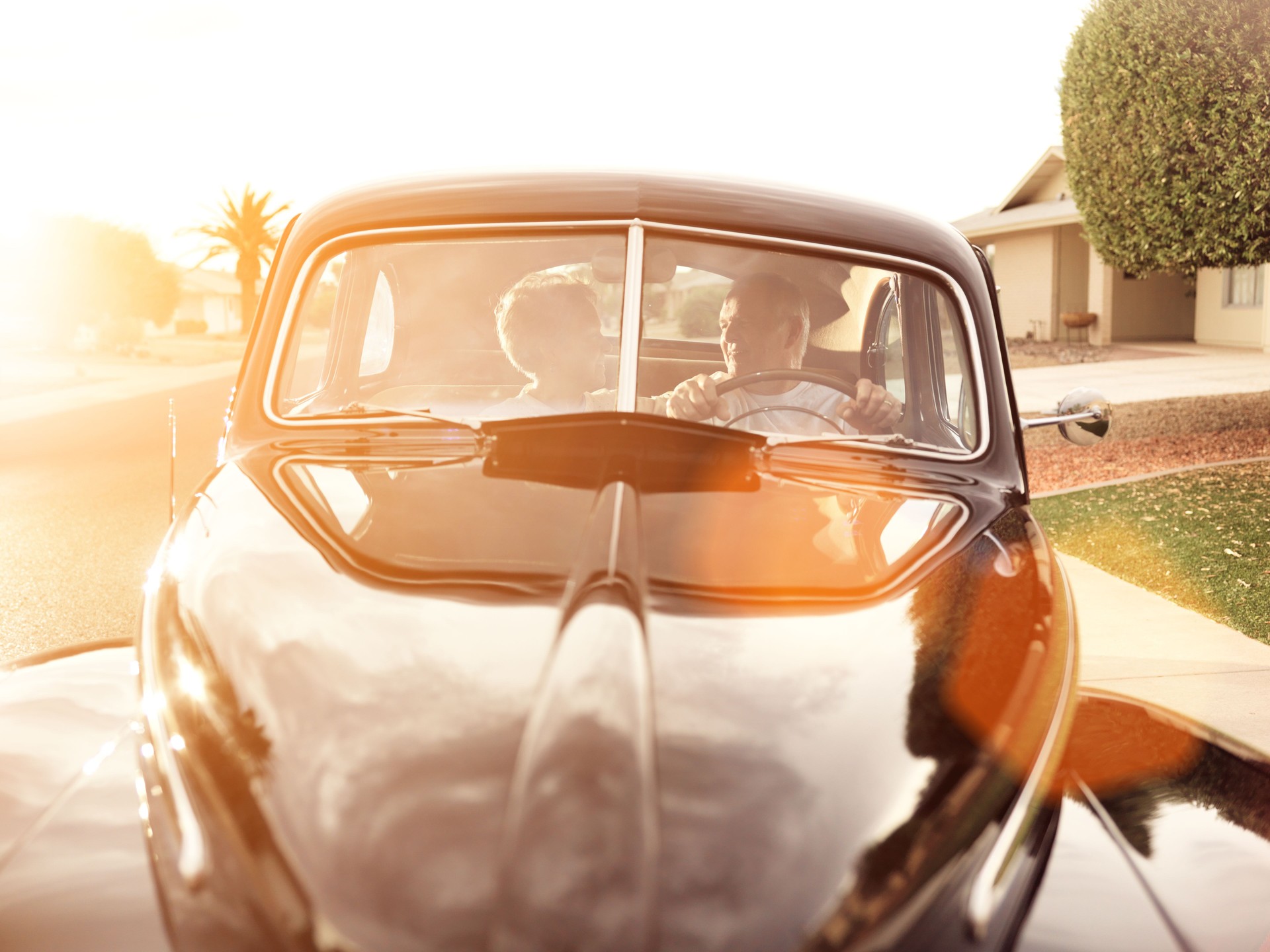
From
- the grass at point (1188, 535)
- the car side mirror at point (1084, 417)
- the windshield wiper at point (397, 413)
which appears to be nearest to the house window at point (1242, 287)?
the grass at point (1188, 535)

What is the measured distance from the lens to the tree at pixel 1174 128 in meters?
10.1

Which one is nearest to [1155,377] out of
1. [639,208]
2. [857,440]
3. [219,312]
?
[857,440]

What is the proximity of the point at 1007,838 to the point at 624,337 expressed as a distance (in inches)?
53.6

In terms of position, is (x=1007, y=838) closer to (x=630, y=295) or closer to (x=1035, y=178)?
(x=630, y=295)

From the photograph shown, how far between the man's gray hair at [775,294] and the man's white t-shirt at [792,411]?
29 centimetres

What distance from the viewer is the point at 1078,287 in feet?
100

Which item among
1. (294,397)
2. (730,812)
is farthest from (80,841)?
(294,397)

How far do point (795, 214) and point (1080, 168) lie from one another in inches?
446

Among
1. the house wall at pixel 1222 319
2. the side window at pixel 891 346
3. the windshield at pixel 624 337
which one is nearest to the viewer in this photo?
the windshield at pixel 624 337

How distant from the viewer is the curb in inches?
382

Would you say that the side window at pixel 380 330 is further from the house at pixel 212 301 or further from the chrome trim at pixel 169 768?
the house at pixel 212 301

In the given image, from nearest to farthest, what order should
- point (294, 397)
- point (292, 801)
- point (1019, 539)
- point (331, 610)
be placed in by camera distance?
point (292, 801)
point (331, 610)
point (1019, 539)
point (294, 397)

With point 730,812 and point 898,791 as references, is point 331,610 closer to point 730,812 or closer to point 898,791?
point 730,812

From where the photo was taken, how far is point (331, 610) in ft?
5.60
